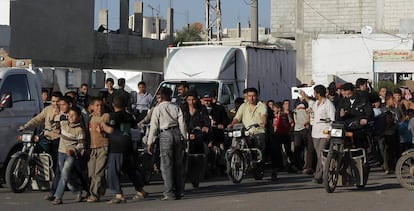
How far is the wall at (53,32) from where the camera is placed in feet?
139

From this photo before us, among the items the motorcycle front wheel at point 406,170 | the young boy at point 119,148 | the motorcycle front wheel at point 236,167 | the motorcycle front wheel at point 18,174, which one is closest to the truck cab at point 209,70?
the motorcycle front wheel at point 236,167

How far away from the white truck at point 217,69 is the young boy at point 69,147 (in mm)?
9422

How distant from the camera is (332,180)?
14.4m

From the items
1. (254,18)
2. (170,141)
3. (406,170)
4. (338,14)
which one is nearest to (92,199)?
(170,141)

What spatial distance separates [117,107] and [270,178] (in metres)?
A: 5.48

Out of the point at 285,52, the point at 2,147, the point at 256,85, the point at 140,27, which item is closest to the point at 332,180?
the point at 2,147

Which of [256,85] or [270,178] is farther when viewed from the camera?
[256,85]

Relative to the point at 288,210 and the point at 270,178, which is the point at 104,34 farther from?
the point at 288,210

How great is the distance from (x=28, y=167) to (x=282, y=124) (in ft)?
22.6

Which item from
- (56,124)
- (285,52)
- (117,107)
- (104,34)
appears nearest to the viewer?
(117,107)

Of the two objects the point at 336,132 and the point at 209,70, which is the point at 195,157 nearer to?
the point at 336,132

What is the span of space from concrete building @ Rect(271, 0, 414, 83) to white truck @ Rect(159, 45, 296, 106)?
25101 millimetres

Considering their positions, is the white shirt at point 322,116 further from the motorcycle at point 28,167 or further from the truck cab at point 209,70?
the truck cab at point 209,70

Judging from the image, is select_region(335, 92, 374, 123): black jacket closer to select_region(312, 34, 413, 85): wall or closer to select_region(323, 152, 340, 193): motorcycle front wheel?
select_region(323, 152, 340, 193): motorcycle front wheel
